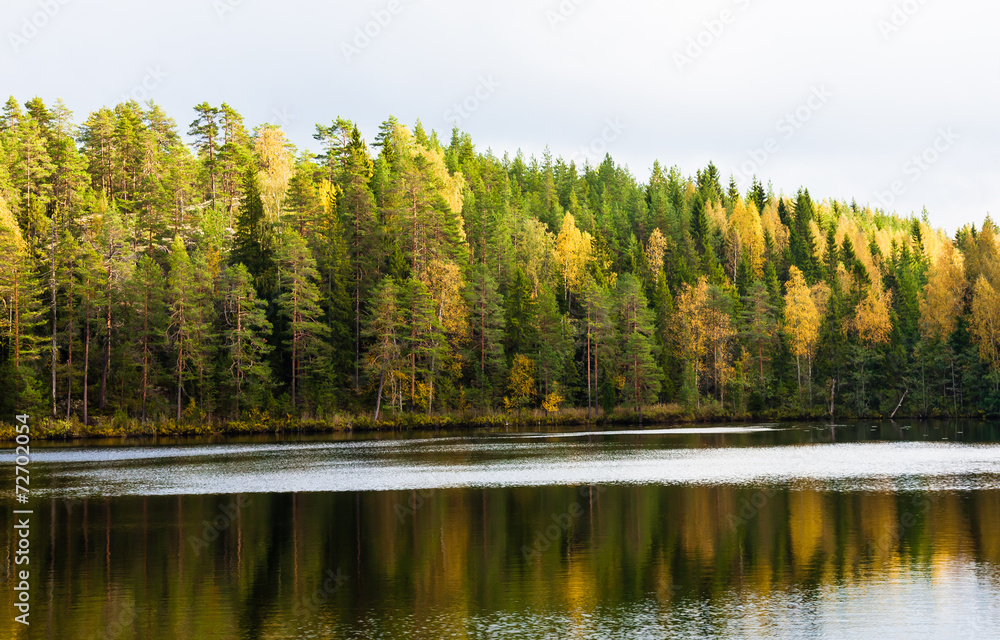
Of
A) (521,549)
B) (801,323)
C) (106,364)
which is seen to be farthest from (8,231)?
(801,323)

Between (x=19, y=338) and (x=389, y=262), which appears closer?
(x=19, y=338)

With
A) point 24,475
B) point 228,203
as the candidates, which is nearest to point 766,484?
point 24,475

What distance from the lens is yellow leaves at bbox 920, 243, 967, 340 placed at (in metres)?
104

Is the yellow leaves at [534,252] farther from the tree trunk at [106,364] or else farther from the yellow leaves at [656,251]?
the tree trunk at [106,364]

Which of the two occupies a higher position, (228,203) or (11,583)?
(228,203)

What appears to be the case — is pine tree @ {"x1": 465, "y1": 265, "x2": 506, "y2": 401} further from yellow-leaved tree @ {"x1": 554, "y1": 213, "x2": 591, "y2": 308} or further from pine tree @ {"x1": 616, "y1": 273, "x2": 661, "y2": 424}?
yellow-leaved tree @ {"x1": 554, "y1": 213, "x2": 591, "y2": 308}

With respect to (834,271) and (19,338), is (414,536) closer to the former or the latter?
(19,338)

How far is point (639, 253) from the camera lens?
460ft

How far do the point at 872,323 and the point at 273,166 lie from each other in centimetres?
7917

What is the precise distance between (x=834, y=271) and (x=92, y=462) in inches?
4796

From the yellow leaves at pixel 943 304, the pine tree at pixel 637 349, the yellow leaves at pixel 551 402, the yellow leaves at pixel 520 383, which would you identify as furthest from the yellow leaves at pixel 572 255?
the yellow leaves at pixel 943 304

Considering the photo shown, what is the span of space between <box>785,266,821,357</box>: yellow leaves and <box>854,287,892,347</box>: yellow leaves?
5.18 metres

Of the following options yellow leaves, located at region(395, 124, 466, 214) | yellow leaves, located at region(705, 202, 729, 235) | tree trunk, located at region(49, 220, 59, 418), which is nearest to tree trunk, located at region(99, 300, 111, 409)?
tree trunk, located at region(49, 220, 59, 418)

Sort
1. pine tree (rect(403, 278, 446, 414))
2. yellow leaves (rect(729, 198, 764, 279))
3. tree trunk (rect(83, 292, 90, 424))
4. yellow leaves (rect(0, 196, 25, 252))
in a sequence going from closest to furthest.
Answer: yellow leaves (rect(0, 196, 25, 252))
tree trunk (rect(83, 292, 90, 424))
pine tree (rect(403, 278, 446, 414))
yellow leaves (rect(729, 198, 764, 279))
